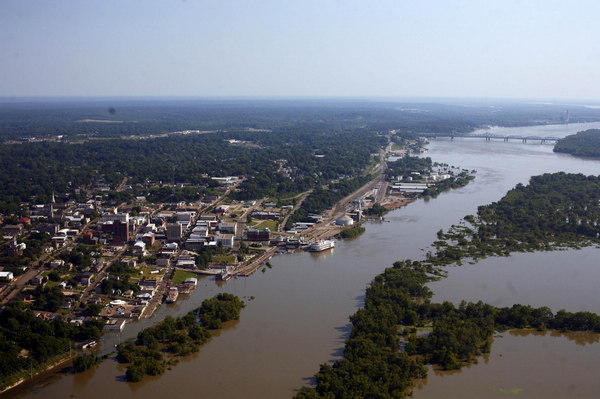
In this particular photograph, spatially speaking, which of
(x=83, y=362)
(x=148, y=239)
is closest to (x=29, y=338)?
(x=83, y=362)

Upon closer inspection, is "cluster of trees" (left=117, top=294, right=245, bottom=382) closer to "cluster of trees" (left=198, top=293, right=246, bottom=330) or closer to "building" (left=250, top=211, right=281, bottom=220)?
"cluster of trees" (left=198, top=293, right=246, bottom=330)

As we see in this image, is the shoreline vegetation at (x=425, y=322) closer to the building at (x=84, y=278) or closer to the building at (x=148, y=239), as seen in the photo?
the building at (x=84, y=278)

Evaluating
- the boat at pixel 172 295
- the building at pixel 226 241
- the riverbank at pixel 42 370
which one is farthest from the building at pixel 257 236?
the riverbank at pixel 42 370

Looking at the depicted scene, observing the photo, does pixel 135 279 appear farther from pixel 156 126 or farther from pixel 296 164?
pixel 156 126

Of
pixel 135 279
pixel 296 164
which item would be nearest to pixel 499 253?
pixel 135 279

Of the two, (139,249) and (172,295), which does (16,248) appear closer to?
(139,249)

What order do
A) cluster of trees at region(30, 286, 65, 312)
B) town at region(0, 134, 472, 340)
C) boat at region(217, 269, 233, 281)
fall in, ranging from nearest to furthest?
cluster of trees at region(30, 286, 65, 312), town at region(0, 134, 472, 340), boat at region(217, 269, 233, 281)

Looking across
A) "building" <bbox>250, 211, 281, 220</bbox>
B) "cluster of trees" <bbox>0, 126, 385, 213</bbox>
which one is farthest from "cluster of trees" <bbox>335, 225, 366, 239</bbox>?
"cluster of trees" <bbox>0, 126, 385, 213</bbox>
